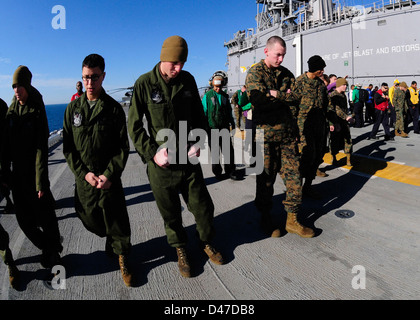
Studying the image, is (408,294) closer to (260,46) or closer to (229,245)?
(229,245)

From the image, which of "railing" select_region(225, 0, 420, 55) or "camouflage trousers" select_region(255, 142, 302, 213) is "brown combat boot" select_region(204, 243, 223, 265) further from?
"railing" select_region(225, 0, 420, 55)

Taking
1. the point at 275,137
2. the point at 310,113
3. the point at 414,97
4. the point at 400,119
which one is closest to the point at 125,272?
the point at 275,137

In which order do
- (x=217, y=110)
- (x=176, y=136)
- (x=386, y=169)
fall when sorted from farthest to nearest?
(x=386, y=169) < (x=217, y=110) < (x=176, y=136)

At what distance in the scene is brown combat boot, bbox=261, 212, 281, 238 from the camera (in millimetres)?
3094

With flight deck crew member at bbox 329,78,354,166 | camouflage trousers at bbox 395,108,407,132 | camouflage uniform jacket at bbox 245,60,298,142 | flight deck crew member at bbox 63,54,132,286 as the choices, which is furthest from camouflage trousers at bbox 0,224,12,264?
camouflage trousers at bbox 395,108,407,132

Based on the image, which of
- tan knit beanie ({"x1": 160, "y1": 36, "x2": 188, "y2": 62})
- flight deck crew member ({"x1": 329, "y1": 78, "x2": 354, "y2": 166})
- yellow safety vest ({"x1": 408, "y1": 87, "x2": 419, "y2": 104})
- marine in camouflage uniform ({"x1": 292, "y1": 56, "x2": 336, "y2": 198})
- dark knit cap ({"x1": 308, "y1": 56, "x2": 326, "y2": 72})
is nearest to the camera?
tan knit beanie ({"x1": 160, "y1": 36, "x2": 188, "y2": 62})

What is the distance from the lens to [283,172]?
3.18m

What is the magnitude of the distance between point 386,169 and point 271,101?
3852 millimetres

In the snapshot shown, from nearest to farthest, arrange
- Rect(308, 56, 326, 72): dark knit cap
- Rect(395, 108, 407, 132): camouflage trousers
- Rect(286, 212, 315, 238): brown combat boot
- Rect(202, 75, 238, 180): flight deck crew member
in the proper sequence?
Rect(286, 212, 315, 238): brown combat boot, Rect(308, 56, 326, 72): dark knit cap, Rect(202, 75, 238, 180): flight deck crew member, Rect(395, 108, 407, 132): camouflage trousers

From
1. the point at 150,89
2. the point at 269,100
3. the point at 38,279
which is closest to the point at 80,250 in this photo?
the point at 38,279

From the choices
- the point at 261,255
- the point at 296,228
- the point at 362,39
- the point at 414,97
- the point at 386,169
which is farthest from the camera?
the point at 362,39

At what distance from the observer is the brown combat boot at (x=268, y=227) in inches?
122

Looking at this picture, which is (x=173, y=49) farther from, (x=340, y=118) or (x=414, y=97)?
(x=414, y=97)
